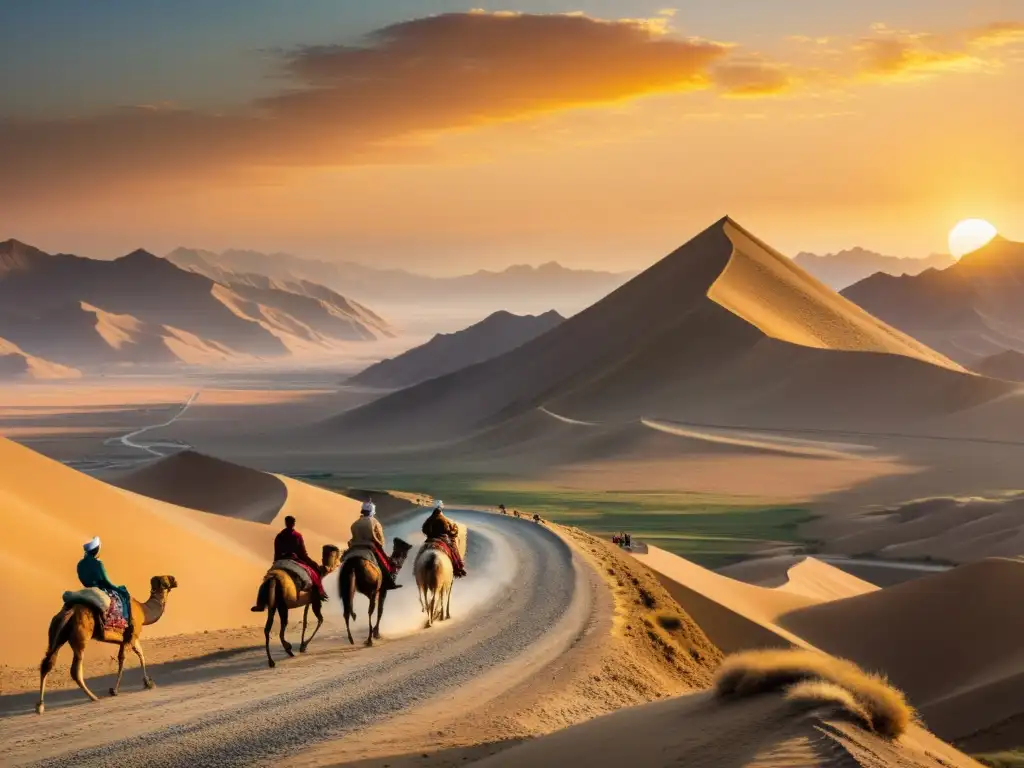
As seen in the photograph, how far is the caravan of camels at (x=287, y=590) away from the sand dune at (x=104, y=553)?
3.39 m

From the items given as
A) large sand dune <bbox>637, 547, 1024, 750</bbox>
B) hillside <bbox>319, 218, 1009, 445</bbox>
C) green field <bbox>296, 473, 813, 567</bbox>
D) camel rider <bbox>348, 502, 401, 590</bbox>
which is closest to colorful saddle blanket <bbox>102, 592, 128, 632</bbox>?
camel rider <bbox>348, 502, 401, 590</bbox>

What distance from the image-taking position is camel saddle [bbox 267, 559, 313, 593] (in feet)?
66.8

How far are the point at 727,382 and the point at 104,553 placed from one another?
141711 mm

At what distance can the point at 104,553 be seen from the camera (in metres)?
28.3

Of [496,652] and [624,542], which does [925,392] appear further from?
[496,652]

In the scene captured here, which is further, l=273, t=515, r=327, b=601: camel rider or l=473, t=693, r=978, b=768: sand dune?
l=273, t=515, r=327, b=601: camel rider

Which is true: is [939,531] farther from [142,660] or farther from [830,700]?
[830,700]

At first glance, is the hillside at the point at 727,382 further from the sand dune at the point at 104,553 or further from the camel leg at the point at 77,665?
the camel leg at the point at 77,665

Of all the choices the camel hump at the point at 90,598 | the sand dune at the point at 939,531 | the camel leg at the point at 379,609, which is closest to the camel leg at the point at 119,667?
the camel hump at the point at 90,598

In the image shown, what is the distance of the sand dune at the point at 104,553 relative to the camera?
24.0 metres

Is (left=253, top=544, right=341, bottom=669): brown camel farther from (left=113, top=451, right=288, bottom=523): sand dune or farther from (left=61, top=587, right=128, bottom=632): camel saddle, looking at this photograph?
(left=113, top=451, right=288, bottom=523): sand dune

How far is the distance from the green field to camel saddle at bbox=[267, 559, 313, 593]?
150ft

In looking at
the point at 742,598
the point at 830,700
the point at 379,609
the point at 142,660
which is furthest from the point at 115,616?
the point at 742,598

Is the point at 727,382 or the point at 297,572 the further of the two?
the point at 727,382
